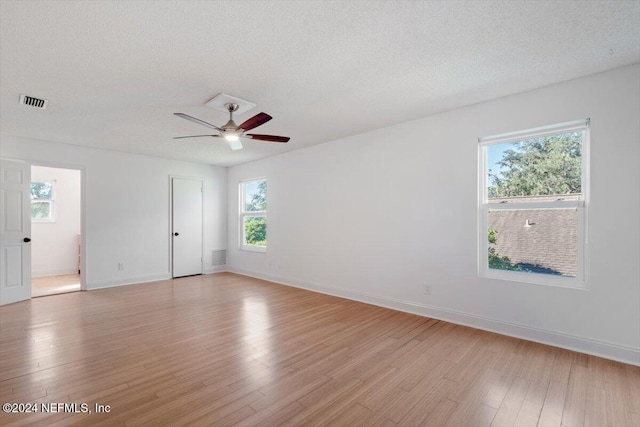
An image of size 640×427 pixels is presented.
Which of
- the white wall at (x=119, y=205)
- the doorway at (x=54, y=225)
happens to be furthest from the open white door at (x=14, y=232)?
the doorway at (x=54, y=225)

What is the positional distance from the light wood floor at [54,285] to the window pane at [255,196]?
3405mm

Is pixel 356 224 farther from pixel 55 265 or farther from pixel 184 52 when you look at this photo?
pixel 55 265

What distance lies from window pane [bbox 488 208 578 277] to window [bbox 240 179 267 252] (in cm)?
427

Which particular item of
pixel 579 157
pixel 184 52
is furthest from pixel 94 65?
pixel 579 157

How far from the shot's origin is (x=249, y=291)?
4.96 meters

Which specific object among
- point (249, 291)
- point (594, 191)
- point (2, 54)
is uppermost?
point (2, 54)

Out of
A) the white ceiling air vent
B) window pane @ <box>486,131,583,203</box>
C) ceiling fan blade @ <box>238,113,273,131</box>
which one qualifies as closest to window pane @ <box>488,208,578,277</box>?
window pane @ <box>486,131,583,203</box>

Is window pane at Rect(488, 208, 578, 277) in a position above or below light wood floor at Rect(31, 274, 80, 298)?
above

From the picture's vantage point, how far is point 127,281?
5.48m

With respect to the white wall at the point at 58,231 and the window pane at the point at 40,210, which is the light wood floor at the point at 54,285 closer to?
the white wall at the point at 58,231

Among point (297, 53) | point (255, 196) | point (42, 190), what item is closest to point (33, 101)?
point (297, 53)

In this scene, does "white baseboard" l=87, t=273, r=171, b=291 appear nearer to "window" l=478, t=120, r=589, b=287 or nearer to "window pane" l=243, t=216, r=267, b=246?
"window pane" l=243, t=216, r=267, b=246

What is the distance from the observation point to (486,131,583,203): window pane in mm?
2828

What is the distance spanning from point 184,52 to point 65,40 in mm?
800
